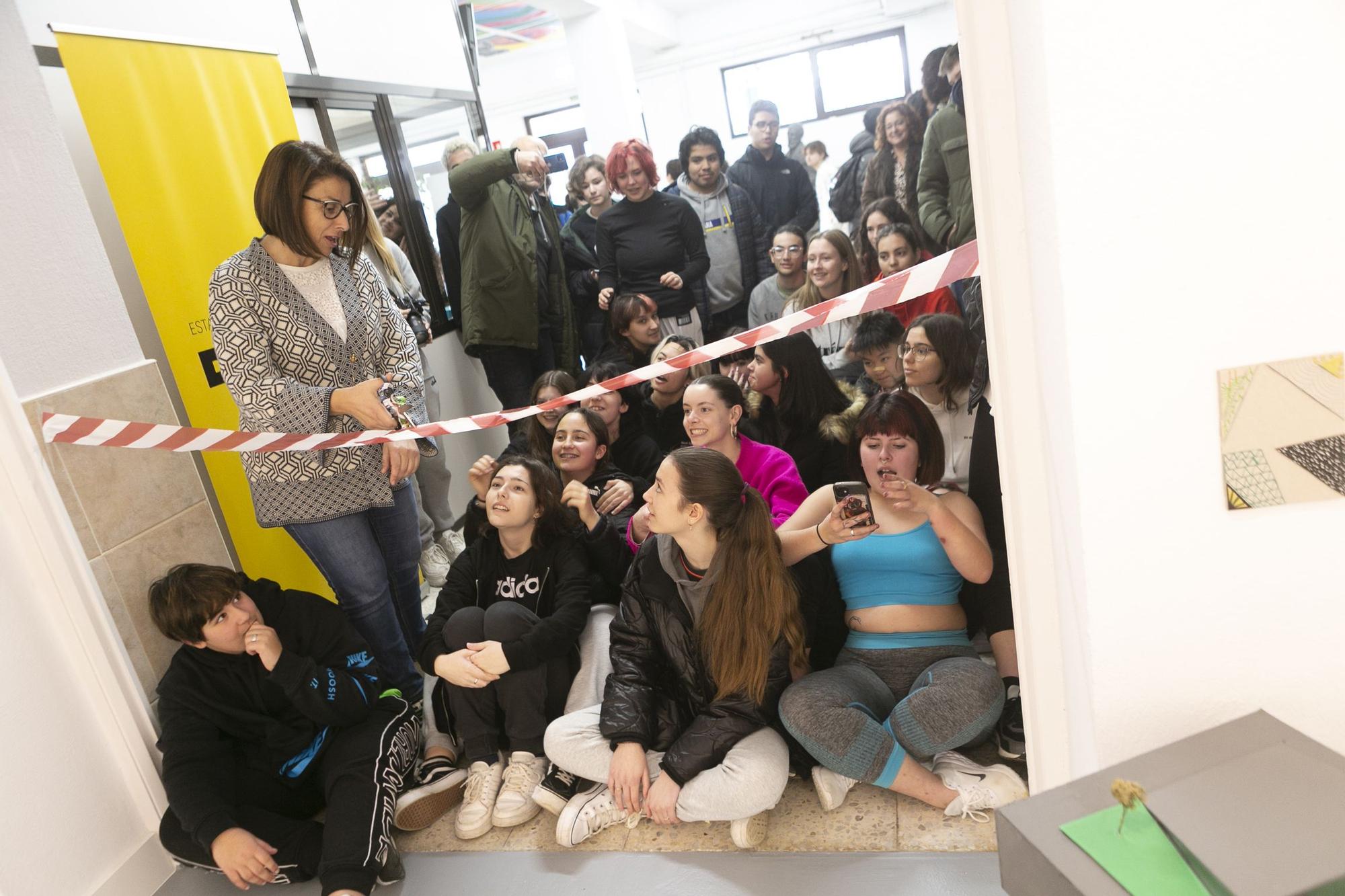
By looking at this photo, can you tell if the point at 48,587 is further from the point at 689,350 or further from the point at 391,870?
the point at 689,350

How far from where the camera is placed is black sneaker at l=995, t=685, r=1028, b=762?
1.96 m

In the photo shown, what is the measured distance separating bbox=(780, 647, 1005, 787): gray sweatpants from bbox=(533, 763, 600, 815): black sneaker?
0.54 meters

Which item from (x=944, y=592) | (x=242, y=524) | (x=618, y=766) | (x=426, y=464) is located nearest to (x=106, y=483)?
(x=242, y=524)

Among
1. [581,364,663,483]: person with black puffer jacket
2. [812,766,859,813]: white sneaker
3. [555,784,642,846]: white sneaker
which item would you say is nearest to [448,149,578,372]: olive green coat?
[581,364,663,483]: person with black puffer jacket

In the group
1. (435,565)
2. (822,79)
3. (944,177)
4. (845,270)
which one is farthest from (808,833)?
(822,79)

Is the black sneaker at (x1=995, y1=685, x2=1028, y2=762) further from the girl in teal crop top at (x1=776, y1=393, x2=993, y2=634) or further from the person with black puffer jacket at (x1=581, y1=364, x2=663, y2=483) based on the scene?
the person with black puffer jacket at (x1=581, y1=364, x2=663, y2=483)

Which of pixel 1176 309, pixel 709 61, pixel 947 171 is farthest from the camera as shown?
pixel 709 61

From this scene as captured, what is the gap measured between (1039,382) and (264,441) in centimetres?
177

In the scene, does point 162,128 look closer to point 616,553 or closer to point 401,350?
point 401,350

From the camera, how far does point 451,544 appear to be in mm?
3910

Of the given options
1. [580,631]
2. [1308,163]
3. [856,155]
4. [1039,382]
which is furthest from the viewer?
[856,155]

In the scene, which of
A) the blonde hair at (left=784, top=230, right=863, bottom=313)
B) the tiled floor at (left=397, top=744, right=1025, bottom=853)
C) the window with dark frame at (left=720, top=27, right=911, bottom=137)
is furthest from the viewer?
the window with dark frame at (left=720, top=27, right=911, bottom=137)

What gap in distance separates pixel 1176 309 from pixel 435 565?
319 cm

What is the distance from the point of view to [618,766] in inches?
78.7
